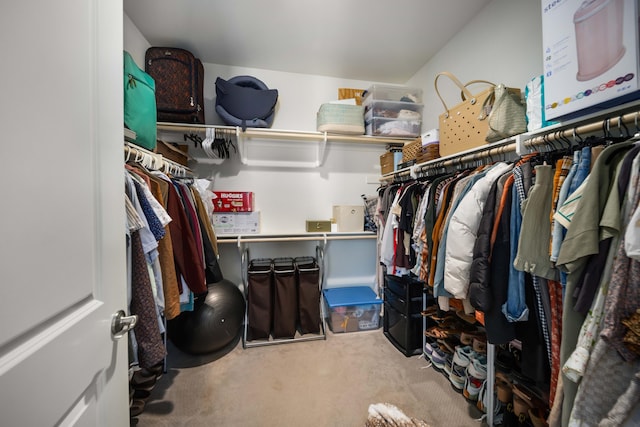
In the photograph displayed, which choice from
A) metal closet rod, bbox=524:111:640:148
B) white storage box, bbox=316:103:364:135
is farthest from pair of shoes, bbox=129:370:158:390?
metal closet rod, bbox=524:111:640:148

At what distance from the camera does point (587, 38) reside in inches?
34.1

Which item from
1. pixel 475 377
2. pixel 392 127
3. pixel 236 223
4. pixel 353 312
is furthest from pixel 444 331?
pixel 236 223

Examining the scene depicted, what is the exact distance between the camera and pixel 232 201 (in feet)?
7.09

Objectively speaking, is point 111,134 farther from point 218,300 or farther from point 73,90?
point 218,300

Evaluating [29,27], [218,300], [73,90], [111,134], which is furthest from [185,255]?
[29,27]

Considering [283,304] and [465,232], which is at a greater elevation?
[465,232]

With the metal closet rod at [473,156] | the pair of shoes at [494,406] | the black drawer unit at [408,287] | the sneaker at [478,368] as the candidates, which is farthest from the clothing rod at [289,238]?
the pair of shoes at [494,406]

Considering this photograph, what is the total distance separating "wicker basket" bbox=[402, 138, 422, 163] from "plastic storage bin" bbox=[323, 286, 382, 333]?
133 centimetres

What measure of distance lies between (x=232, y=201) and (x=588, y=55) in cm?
222

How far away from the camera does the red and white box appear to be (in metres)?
2.13

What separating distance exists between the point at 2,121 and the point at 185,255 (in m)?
1.25

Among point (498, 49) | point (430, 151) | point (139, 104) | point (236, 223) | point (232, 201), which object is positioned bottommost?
point (236, 223)

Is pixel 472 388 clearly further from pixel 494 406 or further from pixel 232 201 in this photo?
pixel 232 201

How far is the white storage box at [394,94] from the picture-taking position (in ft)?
7.39
